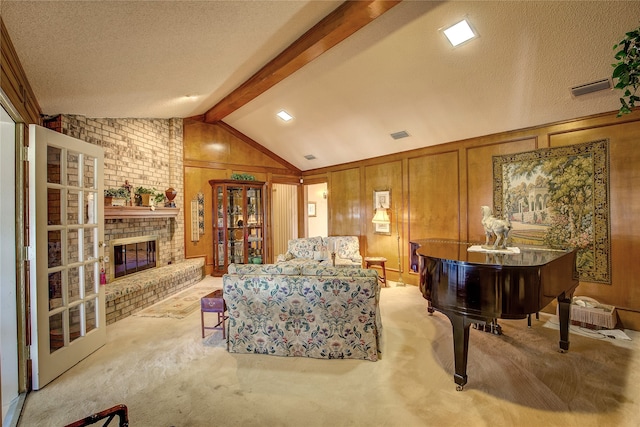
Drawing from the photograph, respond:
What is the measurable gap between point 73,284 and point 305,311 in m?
2.13

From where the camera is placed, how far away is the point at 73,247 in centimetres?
266

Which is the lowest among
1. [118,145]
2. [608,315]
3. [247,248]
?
[608,315]

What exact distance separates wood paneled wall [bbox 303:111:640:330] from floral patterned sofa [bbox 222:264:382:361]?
267cm

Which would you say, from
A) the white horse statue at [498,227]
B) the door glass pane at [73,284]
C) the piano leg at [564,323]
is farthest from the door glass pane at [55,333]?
the piano leg at [564,323]

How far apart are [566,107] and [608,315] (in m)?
2.36

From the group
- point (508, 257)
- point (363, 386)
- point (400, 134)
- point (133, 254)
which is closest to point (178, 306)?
point (133, 254)

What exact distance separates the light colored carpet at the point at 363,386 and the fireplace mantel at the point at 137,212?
5.63ft

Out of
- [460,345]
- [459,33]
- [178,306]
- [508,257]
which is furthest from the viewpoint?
[178,306]

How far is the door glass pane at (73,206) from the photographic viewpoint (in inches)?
103

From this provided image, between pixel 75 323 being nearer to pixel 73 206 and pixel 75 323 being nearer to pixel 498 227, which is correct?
pixel 73 206

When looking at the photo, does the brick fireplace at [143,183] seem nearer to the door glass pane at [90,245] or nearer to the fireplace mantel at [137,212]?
the fireplace mantel at [137,212]

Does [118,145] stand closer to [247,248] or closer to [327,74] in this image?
[247,248]

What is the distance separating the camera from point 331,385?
2287 mm

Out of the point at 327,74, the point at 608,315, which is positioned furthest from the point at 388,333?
the point at 327,74
